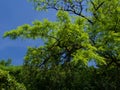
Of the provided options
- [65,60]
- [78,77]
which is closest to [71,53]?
[65,60]

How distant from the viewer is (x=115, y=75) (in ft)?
90.7

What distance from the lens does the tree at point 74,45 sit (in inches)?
1008

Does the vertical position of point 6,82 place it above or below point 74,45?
below

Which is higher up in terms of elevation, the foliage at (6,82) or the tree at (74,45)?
the tree at (74,45)

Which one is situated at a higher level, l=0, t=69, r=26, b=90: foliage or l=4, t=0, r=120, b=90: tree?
l=4, t=0, r=120, b=90: tree

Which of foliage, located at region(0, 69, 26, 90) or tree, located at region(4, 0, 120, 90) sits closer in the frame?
foliage, located at region(0, 69, 26, 90)

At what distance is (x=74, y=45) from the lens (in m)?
25.8

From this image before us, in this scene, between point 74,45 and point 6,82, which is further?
point 74,45

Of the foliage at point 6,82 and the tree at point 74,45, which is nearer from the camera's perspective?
the foliage at point 6,82

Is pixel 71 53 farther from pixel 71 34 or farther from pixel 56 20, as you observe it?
pixel 56 20

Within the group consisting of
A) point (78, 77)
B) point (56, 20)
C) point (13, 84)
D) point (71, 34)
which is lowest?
point (13, 84)

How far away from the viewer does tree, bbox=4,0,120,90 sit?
25609mm

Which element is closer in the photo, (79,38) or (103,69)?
(79,38)

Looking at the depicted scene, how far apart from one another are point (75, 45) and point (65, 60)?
3.75 ft
